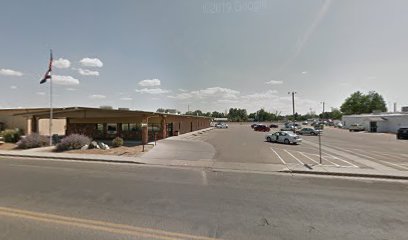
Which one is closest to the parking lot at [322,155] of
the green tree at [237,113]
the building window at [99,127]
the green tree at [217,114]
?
the building window at [99,127]

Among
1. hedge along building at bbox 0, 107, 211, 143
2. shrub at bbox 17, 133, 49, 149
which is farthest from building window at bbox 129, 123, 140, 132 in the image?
shrub at bbox 17, 133, 49, 149

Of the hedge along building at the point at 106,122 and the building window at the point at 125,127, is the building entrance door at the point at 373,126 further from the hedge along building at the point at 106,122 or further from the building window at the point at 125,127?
the building window at the point at 125,127

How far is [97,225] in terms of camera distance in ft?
16.7

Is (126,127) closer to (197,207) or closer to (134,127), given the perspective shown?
(134,127)

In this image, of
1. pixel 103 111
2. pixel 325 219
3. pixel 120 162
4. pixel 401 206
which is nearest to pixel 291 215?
pixel 325 219

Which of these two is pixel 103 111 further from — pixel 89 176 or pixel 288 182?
pixel 288 182

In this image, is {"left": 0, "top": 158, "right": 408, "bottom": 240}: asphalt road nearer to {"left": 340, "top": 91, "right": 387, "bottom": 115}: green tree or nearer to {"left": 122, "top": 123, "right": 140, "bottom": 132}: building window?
{"left": 122, "top": 123, "right": 140, "bottom": 132}: building window

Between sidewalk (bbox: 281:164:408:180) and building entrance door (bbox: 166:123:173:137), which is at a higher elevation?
building entrance door (bbox: 166:123:173:137)

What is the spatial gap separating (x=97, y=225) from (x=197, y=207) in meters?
2.41

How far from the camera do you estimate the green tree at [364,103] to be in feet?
338

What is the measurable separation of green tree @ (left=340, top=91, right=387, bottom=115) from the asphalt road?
111199 millimetres

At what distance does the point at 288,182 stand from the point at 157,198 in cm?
531

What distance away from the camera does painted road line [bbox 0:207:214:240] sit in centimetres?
464

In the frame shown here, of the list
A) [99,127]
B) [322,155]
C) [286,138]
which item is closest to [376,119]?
[286,138]
